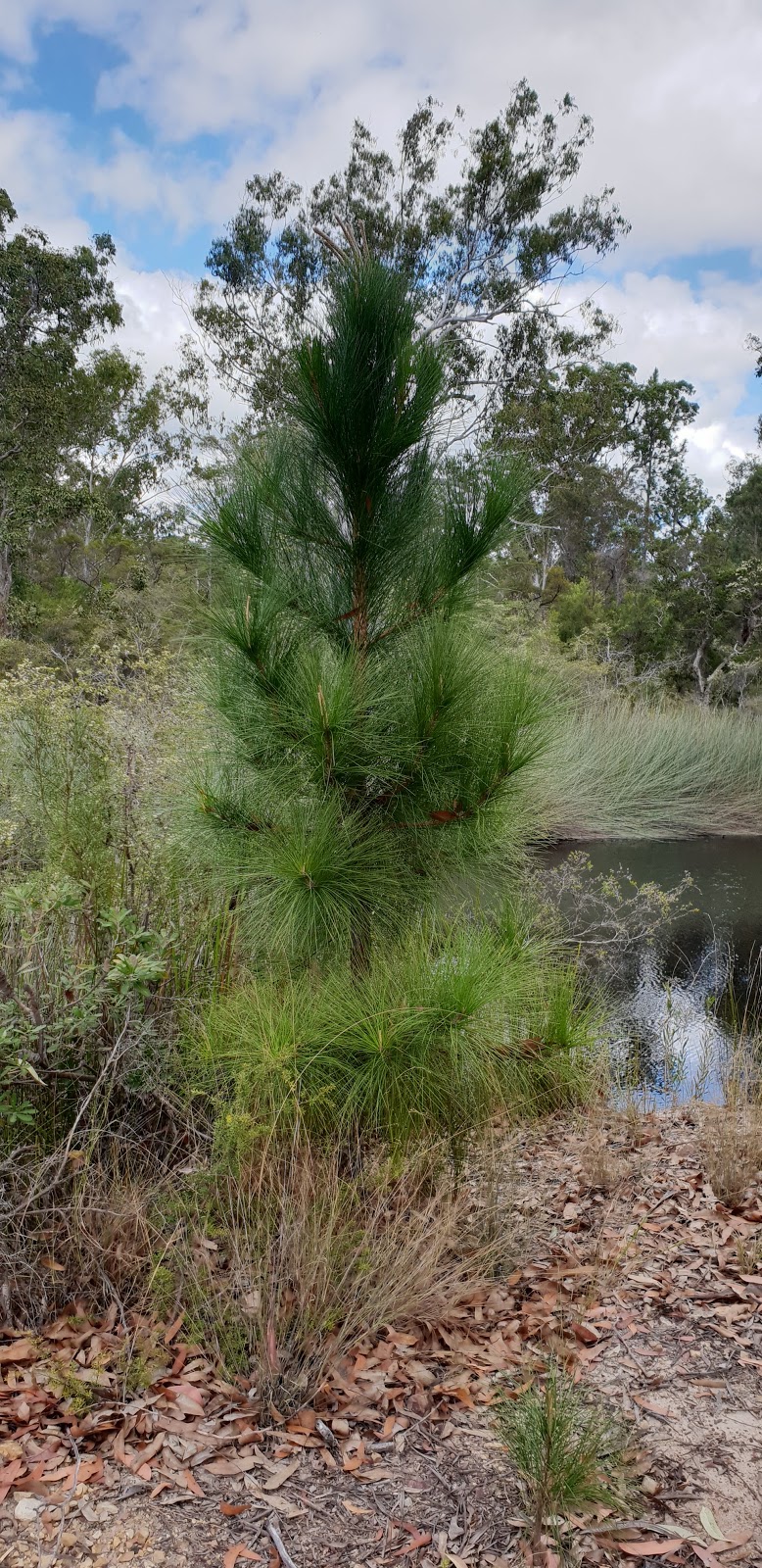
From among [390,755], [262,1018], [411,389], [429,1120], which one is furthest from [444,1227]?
[411,389]

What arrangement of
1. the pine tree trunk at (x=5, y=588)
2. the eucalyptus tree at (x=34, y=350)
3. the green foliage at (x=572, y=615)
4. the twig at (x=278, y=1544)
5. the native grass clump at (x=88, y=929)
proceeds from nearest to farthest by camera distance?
1. the twig at (x=278, y=1544)
2. the native grass clump at (x=88, y=929)
3. the eucalyptus tree at (x=34, y=350)
4. the pine tree trunk at (x=5, y=588)
5. the green foliage at (x=572, y=615)

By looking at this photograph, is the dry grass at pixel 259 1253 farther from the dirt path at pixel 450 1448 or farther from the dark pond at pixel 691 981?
the dark pond at pixel 691 981

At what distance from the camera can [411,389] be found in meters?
3.07

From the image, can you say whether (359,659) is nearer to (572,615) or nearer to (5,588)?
(5,588)

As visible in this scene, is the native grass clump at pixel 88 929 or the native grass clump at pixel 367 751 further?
the native grass clump at pixel 367 751

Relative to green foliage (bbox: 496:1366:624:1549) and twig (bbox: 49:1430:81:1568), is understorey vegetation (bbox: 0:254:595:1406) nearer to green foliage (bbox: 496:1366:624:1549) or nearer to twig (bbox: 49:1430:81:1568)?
twig (bbox: 49:1430:81:1568)

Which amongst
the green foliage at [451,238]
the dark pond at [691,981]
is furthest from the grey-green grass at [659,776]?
the green foliage at [451,238]

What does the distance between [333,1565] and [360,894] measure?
1.70 m

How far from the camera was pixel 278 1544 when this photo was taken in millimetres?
1703

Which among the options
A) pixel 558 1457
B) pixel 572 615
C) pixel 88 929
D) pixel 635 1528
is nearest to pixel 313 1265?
pixel 558 1457

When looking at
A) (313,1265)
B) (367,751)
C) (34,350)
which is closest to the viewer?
(313,1265)

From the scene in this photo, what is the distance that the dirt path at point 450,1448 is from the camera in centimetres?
171

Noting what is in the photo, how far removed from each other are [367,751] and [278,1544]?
1934mm

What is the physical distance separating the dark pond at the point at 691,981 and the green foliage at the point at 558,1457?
243 cm
